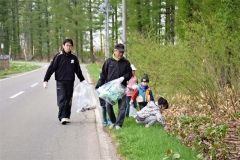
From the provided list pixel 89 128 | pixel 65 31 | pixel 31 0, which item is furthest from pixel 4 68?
pixel 31 0

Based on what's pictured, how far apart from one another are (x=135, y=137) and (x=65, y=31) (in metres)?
67.1

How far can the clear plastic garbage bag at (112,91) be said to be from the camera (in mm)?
9734

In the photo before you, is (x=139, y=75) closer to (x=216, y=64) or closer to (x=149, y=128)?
(x=216, y=64)

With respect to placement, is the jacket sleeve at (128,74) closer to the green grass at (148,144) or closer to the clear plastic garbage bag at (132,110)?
the green grass at (148,144)

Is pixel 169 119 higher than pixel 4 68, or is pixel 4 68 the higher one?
pixel 169 119

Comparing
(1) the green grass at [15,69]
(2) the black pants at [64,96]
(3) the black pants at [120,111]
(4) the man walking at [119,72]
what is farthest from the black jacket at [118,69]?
(1) the green grass at [15,69]

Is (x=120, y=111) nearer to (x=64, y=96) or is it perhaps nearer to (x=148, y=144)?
(x=64, y=96)

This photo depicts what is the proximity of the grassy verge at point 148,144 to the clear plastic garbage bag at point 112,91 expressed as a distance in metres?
0.67

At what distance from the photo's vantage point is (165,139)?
8273mm

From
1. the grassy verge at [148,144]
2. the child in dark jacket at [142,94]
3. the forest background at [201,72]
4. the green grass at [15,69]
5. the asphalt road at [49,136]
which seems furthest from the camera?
the green grass at [15,69]

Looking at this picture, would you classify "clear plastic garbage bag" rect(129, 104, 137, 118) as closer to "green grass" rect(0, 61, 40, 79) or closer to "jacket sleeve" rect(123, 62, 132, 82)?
"jacket sleeve" rect(123, 62, 132, 82)

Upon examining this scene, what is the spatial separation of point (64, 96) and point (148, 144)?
3.70 meters

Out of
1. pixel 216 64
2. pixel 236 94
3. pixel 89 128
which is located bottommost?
pixel 89 128

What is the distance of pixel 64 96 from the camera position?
11.0m
